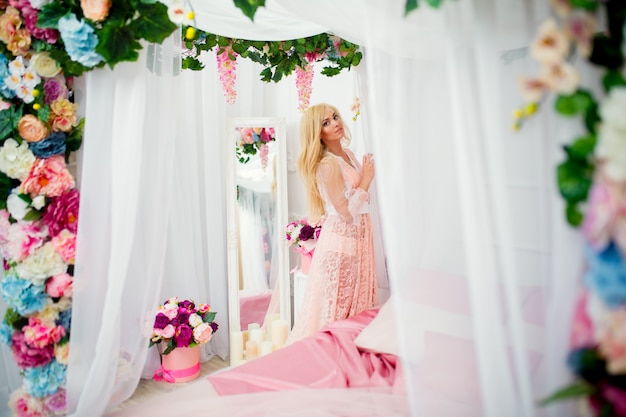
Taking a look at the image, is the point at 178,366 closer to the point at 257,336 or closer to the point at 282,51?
the point at 257,336

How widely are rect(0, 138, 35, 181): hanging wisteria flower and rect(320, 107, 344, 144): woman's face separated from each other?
1.54 meters

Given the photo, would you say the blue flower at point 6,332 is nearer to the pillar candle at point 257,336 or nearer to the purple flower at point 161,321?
the purple flower at point 161,321

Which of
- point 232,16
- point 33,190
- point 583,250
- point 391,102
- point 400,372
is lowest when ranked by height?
point 400,372

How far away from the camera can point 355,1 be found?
169cm

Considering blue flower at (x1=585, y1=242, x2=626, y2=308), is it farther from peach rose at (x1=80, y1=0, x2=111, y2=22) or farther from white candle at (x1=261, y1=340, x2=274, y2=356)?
white candle at (x1=261, y1=340, x2=274, y2=356)

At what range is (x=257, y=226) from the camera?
3395mm

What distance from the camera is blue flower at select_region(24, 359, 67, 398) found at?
4.82 ft

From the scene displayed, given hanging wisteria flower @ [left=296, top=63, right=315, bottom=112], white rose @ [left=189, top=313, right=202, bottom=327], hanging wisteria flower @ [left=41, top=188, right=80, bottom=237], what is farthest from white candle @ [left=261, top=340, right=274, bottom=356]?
hanging wisteria flower @ [left=41, top=188, right=80, bottom=237]

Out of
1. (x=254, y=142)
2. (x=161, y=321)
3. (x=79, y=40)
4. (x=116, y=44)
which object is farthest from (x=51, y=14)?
(x=254, y=142)

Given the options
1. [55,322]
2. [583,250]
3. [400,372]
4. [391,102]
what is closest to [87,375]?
[55,322]

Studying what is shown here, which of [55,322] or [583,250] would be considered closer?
[583,250]

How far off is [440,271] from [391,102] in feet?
1.50

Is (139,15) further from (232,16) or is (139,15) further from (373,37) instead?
(232,16)

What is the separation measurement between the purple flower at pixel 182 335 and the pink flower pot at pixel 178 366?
0.07m
